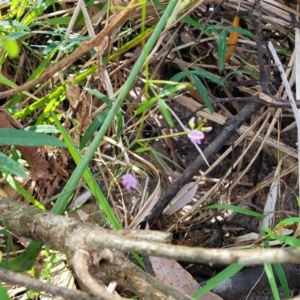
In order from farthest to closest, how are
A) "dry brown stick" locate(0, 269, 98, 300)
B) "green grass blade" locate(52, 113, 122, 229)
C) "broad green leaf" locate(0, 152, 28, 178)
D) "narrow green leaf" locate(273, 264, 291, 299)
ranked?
"narrow green leaf" locate(273, 264, 291, 299) < "green grass blade" locate(52, 113, 122, 229) < "broad green leaf" locate(0, 152, 28, 178) < "dry brown stick" locate(0, 269, 98, 300)

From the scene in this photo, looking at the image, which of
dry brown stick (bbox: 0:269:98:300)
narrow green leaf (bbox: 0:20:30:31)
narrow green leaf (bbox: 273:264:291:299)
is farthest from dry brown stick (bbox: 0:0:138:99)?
narrow green leaf (bbox: 273:264:291:299)

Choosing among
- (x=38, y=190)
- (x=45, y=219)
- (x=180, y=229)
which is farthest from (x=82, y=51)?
(x=180, y=229)

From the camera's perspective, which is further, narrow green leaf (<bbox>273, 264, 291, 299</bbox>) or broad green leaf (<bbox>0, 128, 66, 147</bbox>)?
narrow green leaf (<bbox>273, 264, 291, 299</bbox>)

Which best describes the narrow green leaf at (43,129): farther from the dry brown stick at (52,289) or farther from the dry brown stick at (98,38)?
the dry brown stick at (52,289)

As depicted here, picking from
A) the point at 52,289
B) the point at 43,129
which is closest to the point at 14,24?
the point at 43,129

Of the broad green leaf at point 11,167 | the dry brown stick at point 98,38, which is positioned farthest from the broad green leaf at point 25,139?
the dry brown stick at point 98,38

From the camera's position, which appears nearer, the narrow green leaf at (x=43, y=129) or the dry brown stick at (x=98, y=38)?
the dry brown stick at (x=98, y=38)

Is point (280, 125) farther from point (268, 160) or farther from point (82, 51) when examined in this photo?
point (82, 51)

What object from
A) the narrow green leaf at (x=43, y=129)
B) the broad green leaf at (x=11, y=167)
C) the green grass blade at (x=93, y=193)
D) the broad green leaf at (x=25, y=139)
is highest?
the broad green leaf at (x=25, y=139)

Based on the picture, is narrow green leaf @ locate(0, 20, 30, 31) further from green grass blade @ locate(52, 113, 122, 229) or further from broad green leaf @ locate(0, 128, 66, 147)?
broad green leaf @ locate(0, 128, 66, 147)
